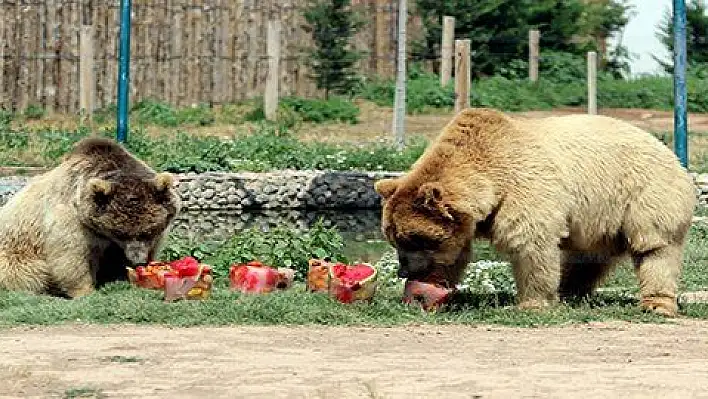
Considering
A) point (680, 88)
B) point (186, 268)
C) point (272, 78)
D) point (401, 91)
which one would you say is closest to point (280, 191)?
point (401, 91)

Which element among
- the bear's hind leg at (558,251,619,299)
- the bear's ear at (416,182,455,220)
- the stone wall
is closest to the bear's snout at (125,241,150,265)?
the bear's ear at (416,182,455,220)

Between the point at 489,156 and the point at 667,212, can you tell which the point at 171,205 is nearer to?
the point at 489,156

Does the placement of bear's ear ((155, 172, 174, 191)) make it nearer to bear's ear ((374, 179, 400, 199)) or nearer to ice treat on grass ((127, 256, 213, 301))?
ice treat on grass ((127, 256, 213, 301))

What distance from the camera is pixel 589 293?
9.81 m

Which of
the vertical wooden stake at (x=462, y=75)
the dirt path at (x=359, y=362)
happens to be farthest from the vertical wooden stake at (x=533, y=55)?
the dirt path at (x=359, y=362)

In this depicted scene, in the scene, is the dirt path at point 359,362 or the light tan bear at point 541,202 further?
the light tan bear at point 541,202

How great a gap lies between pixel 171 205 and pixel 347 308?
64.3 inches

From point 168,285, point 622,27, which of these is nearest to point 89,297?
point 168,285

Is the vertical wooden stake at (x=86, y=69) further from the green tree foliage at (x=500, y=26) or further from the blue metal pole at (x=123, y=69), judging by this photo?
the green tree foliage at (x=500, y=26)

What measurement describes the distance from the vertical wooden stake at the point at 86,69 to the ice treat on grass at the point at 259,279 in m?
14.1

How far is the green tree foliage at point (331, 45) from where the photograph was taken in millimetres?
27922

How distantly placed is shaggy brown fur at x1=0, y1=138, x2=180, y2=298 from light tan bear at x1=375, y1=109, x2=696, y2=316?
167cm

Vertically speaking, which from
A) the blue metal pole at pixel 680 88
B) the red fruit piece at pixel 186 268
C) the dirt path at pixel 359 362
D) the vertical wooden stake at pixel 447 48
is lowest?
the dirt path at pixel 359 362

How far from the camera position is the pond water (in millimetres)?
14672
